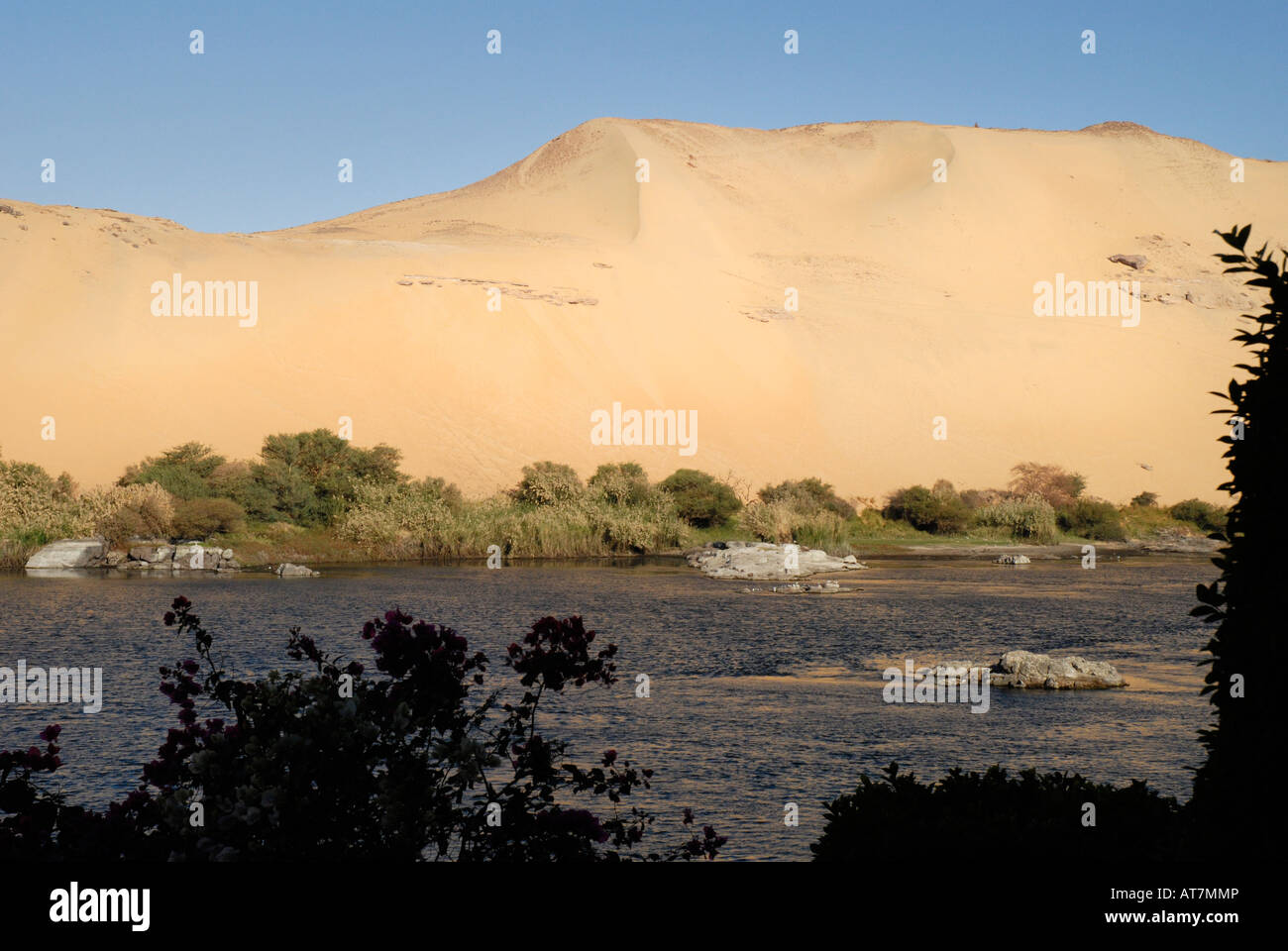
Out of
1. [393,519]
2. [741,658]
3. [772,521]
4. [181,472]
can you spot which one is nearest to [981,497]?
[772,521]

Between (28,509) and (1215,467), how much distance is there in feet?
181

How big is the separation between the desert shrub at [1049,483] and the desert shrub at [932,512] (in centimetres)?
648

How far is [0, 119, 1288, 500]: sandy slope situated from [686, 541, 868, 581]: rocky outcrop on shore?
54.7 ft

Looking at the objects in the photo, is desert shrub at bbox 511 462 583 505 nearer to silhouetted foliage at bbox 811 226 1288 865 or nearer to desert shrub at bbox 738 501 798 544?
desert shrub at bbox 738 501 798 544

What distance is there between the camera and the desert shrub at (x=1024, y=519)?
44.1 metres

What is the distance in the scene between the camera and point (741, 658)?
1798cm

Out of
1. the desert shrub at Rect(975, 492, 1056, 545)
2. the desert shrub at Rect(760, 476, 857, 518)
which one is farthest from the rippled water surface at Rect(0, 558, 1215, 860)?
the desert shrub at Rect(975, 492, 1056, 545)

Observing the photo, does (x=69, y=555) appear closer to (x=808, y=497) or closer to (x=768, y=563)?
(x=768, y=563)

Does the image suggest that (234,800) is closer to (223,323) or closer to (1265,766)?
(1265,766)

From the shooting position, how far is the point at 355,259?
6644 cm

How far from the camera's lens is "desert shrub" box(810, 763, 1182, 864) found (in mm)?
5387

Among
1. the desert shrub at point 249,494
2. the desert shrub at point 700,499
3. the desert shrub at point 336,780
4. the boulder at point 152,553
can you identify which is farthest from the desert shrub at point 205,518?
the desert shrub at point 336,780

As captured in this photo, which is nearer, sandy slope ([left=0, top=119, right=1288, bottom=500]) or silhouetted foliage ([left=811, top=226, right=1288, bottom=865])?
silhouetted foliage ([left=811, top=226, right=1288, bottom=865])

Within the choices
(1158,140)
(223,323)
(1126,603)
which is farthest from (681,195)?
(1126,603)
